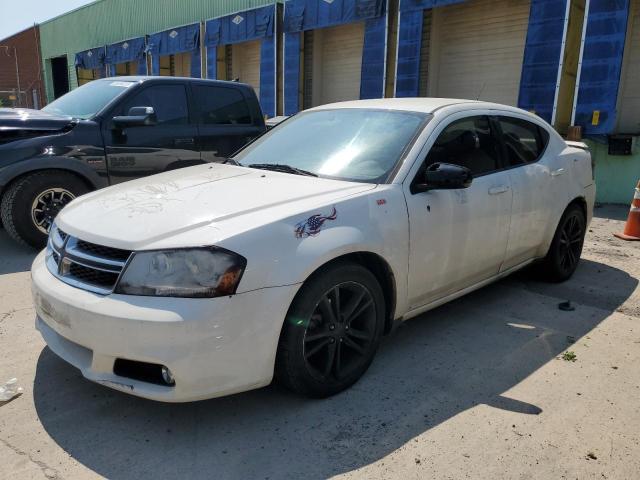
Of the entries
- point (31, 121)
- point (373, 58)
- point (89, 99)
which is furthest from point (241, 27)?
point (31, 121)

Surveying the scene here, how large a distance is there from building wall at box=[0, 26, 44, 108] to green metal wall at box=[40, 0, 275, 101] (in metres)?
2.06

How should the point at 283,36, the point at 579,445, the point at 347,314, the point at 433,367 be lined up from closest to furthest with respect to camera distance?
the point at 579,445 → the point at 347,314 → the point at 433,367 → the point at 283,36

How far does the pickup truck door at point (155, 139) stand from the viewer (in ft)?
19.3

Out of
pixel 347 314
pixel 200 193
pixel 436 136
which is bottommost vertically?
pixel 347 314

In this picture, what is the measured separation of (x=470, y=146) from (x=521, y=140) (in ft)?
2.61

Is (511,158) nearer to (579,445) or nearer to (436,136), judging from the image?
(436,136)

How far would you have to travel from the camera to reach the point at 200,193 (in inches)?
120

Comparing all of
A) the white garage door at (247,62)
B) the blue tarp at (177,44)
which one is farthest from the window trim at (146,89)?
the blue tarp at (177,44)

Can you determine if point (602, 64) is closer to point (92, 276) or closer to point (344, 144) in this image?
point (344, 144)

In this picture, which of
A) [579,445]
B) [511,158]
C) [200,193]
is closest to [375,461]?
[579,445]

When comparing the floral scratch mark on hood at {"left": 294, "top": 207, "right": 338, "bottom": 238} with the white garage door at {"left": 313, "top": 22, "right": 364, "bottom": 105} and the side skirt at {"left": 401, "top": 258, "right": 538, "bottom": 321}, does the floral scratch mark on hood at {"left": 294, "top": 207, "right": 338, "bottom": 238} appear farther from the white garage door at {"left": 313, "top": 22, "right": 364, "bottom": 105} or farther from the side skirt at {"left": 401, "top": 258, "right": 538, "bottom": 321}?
the white garage door at {"left": 313, "top": 22, "right": 364, "bottom": 105}

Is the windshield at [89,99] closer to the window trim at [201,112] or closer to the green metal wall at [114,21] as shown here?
the window trim at [201,112]

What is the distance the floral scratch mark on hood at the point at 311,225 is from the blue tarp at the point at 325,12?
12.0m

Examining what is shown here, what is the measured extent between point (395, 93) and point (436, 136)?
10.2m
